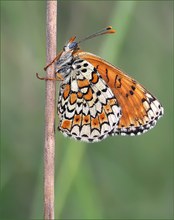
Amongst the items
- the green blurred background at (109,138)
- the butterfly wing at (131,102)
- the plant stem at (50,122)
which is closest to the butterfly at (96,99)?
the butterfly wing at (131,102)

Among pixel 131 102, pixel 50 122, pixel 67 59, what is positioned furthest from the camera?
pixel 131 102

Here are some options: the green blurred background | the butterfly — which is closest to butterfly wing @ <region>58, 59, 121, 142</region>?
the butterfly

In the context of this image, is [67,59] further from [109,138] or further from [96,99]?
[109,138]

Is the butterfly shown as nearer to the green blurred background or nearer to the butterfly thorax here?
the butterfly thorax

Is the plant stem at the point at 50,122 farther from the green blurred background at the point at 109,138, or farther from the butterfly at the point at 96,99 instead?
the green blurred background at the point at 109,138

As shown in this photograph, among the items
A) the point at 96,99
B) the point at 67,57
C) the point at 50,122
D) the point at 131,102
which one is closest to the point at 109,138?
the point at 131,102

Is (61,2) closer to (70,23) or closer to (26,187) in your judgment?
(70,23)
